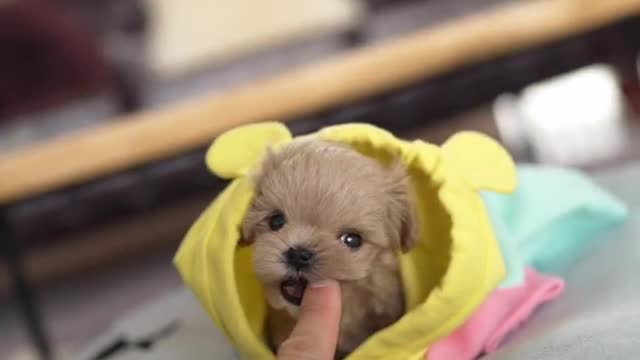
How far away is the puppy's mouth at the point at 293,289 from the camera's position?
67 cm

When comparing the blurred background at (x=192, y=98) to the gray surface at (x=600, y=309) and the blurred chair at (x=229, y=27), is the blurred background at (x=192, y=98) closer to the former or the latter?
the blurred chair at (x=229, y=27)

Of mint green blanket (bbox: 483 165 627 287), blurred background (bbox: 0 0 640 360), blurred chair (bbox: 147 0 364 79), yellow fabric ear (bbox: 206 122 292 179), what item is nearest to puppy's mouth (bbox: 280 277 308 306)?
yellow fabric ear (bbox: 206 122 292 179)

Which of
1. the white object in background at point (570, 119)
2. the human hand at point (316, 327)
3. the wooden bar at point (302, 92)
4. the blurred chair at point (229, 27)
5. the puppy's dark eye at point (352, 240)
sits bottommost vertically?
the human hand at point (316, 327)

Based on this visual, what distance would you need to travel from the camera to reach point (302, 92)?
1477 millimetres

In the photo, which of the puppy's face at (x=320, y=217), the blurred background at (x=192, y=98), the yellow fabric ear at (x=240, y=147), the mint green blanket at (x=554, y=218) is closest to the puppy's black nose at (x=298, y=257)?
the puppy's face at (x=320, y=217)

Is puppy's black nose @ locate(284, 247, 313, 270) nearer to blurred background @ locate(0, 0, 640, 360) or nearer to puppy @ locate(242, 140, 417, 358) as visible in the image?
puppy @ locate(242, 140, 417, 358)

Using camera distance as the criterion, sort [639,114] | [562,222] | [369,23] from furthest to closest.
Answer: [639,114] → [369,23] → [562,222]

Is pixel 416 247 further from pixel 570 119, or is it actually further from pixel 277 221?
pixel 570 119

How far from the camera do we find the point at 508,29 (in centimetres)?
155

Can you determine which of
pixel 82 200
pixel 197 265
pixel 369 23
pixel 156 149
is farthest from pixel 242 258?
pixel 369 23

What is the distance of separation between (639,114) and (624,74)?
125 mm

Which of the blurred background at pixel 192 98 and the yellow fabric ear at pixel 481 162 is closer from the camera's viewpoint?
the yellow fabric ear at pixel 481 162

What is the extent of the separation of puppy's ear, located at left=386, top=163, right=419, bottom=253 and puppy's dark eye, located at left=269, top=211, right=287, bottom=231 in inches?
2.8

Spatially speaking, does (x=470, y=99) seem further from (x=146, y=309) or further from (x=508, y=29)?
(x=146, y=309)
